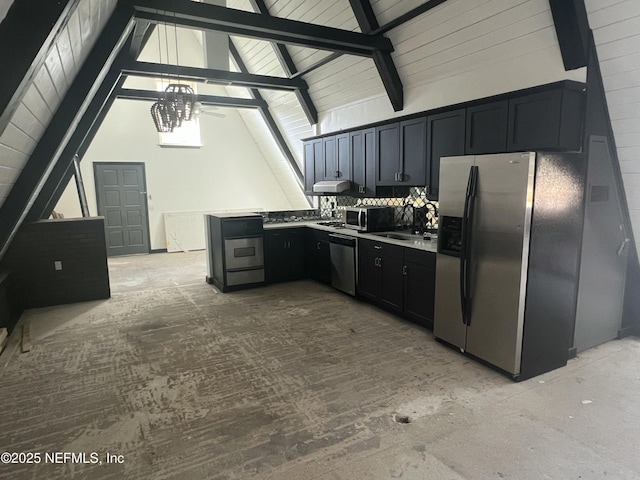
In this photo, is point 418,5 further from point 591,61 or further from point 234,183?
point 234,183

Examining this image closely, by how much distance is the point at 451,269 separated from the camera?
330 centimetres

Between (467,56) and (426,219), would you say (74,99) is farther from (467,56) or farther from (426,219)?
(426,219)

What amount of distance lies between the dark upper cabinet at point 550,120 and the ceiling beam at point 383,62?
5.55ft

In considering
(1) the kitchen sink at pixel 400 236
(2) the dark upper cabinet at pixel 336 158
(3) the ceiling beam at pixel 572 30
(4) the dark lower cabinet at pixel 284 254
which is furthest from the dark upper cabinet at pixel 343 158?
(3) the ceiling beam at pixel 572 30

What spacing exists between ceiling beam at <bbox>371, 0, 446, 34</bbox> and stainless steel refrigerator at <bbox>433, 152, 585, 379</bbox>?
1557mm

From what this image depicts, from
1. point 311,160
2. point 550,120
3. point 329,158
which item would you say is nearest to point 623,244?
point 550,120

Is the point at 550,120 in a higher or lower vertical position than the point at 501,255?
higher

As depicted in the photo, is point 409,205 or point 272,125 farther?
point 272,125

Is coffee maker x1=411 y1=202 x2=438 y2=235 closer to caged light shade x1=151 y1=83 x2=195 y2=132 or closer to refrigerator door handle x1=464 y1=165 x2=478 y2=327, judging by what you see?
refrigerator door handle x1=464 y1=165 x2=478 y2=327

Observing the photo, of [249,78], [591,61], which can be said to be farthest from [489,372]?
[249,78]

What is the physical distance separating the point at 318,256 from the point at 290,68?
2.91 m

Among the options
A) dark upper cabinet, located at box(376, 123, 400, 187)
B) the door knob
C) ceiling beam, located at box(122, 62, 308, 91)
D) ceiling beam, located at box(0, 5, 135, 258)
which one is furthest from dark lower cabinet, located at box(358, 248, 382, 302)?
ceiling beam, located at box(0, 5, 135, 258)

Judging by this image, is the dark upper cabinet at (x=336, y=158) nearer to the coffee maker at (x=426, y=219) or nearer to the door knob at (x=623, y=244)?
the coffee maker at (x=426, y=219)

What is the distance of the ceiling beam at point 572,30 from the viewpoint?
2.72m
